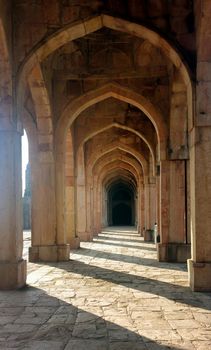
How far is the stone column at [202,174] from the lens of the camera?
673 centimetres

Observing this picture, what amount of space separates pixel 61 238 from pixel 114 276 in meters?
2.67

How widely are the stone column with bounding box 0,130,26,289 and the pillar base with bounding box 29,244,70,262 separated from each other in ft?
10.5

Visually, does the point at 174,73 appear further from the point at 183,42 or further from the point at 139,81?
the point at 183,42

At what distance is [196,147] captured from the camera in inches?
269

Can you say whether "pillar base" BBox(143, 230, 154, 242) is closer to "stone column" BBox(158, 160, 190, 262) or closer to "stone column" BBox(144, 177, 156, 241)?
"stone column" BBox(144, 177, 156, 241)

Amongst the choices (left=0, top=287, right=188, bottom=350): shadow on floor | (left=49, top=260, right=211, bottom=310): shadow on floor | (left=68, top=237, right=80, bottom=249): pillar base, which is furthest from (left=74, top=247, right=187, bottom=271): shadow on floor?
(left=0, top=287, right=188, bottom=350): shadow on floor

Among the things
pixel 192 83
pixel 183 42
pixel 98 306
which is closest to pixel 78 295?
pixel 98 306

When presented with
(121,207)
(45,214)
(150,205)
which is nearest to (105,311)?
(45,214)

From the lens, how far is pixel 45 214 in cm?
1052

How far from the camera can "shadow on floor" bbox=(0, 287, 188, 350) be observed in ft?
13.6

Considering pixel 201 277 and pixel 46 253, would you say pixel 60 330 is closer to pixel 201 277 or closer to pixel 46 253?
pixel 201 277

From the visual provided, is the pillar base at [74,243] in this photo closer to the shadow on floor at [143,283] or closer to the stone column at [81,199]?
the stone column at [81,199]

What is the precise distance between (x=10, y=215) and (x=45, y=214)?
136 inches

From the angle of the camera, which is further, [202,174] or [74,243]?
[74,243]
